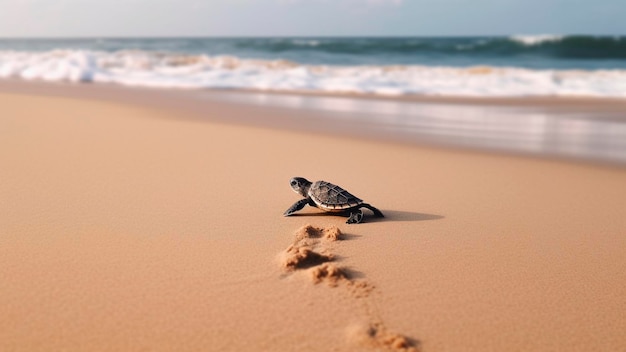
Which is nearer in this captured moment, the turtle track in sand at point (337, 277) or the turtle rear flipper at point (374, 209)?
the turtle track in sand at point (337, 277)

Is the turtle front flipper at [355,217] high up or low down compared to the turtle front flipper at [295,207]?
down

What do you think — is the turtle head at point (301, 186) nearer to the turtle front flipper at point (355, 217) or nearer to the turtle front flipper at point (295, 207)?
the turtle front flipper at point (295, 207)

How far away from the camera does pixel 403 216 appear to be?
3.74 meters

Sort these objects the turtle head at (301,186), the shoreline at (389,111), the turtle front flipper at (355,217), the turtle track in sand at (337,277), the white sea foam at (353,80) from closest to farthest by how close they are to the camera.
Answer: the turtle track in sand at (337,277) < the turtle front flipper at (355,217) < the turtle head at (301,186) < the shoreline at (389,111) < the white sea foam at (353,80)

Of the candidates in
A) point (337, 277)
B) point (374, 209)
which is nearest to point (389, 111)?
point (374, 209)

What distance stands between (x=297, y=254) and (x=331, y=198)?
88 centimetres

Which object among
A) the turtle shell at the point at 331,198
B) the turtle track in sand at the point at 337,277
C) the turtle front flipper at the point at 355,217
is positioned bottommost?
the turtle track in sand at the point at 337,277

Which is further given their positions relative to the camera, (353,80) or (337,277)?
(353,80)

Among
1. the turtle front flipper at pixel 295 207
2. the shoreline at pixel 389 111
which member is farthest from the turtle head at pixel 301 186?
the shoreline at pixel 389 111

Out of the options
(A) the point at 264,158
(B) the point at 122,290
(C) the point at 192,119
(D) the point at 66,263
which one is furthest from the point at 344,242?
(C) the point at 192,119

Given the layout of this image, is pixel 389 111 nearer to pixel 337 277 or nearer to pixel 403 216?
pixel 403 216

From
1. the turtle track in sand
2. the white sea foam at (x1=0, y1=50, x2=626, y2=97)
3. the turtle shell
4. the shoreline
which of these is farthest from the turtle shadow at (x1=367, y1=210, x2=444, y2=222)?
the white sea foam at (x1=0, y1=50, x2=626, y2=97)

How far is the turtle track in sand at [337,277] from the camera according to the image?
208 centimetres

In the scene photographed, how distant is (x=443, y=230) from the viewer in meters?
3.46
